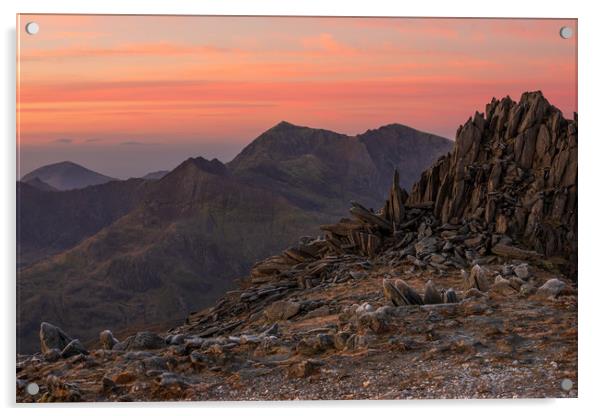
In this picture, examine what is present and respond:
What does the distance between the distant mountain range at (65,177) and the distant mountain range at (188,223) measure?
0.11 meters

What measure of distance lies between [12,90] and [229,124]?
230 cm

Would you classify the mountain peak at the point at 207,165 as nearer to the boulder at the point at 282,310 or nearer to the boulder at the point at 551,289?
the boulder at the point at 282,310

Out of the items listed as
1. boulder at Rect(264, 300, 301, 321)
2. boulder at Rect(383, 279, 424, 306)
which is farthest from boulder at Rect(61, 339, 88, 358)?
boulder at Rect(383, 279, 424, 306)

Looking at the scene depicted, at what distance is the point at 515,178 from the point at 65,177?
499 cm

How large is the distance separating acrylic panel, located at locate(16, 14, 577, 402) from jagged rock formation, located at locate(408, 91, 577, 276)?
24mm

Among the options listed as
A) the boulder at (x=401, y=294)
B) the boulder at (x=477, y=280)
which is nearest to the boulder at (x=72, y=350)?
the boulder at (x=401, y=294)

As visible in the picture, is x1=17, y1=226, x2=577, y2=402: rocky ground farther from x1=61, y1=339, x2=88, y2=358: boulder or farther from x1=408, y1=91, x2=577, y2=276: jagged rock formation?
x1=408, y1=91, x2=577, y2=276: jagged rock formation

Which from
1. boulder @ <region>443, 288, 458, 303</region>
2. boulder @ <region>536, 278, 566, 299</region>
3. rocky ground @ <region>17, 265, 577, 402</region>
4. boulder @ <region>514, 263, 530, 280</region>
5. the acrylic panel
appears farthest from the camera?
boulder @ <region>514, 263, 530, 280</region>

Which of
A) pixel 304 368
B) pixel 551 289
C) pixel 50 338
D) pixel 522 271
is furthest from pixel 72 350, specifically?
pixel 551 289

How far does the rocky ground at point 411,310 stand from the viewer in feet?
33.4

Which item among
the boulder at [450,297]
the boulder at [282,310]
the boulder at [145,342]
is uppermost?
the boulder at [450,297]

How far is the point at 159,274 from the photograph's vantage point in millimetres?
11727


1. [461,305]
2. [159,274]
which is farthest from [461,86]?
[159,274]

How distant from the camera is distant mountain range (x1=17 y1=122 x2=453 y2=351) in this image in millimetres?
11406
